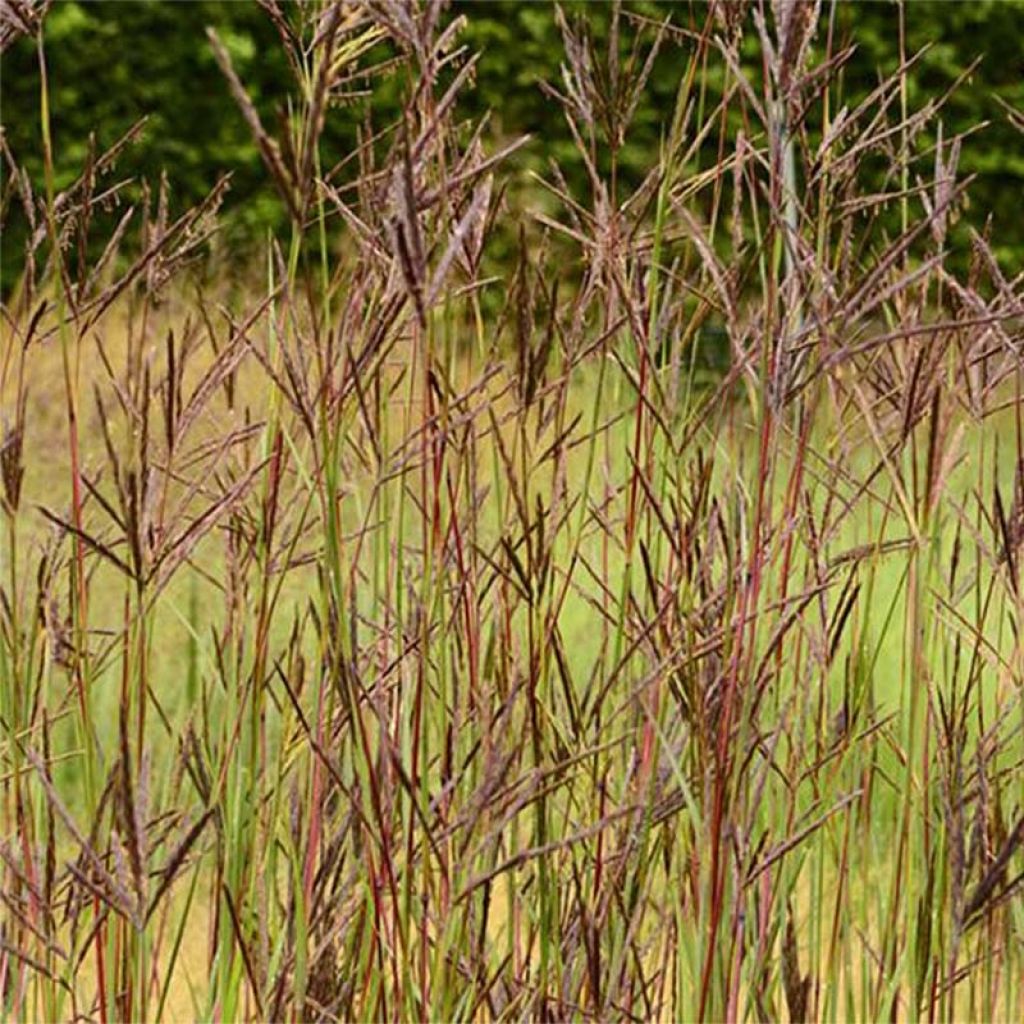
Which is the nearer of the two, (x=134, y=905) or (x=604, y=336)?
(x=134, y=905)

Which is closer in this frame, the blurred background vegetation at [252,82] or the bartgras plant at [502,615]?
the bartgras plant at [502,615]

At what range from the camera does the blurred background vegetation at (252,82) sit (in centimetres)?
827

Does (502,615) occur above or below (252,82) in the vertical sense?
below

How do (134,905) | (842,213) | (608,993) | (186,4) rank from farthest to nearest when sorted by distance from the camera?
(186,4), (842,213), (608,993), (134,905)

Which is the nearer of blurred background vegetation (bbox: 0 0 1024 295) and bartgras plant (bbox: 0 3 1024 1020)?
bartgras plant (bbox: 0 3 1024 1020)

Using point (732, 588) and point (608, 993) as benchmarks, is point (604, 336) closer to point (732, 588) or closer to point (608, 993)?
point (732, 588)

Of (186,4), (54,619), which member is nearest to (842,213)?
(54,619)

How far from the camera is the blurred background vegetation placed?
827 cm

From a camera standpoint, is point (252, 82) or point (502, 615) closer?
point (502, 615)

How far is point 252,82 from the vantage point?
27.9ft

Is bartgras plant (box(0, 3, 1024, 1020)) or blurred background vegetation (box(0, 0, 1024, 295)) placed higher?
blurred background vegetation (box(0, 0, 1024, 295))

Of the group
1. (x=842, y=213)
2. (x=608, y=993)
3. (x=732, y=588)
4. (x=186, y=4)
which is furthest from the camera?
(x=186, y=4)

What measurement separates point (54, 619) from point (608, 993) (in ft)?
1.55

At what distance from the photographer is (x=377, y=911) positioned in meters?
1.19
